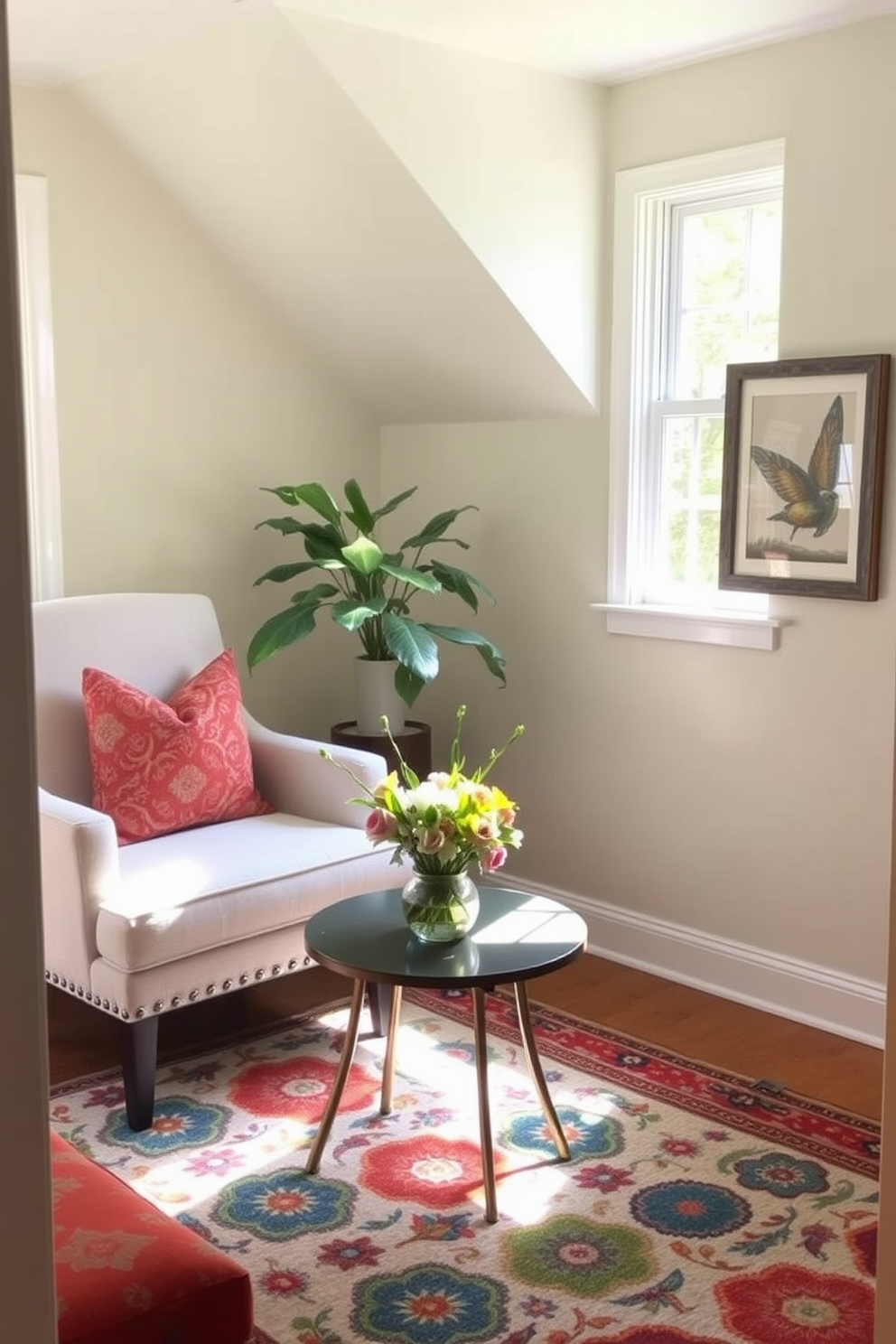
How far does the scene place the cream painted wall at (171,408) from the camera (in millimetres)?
3672

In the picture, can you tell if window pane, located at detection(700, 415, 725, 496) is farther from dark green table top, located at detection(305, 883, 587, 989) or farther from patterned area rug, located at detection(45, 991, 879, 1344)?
patterned area rug, located at detection(45, 991, 879, 1344)

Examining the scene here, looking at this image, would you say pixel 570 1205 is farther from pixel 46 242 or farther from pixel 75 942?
pixel 46 242

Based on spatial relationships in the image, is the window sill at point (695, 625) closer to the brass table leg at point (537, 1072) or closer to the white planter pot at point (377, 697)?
the white planter pot at point (377, 697)

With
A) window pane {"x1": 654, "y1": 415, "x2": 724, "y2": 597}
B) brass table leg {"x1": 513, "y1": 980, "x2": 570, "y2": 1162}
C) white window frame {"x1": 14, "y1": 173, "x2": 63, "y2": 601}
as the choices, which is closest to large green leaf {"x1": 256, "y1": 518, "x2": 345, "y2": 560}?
white window frame {"x1": 14, "y1": 173, "x2": 63, "y2": 601}

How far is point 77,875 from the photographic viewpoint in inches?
113

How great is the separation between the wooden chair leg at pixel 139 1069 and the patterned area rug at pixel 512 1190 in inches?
1.8

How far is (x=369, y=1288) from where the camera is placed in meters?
2.32

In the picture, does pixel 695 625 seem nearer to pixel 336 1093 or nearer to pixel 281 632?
pixel 281 632

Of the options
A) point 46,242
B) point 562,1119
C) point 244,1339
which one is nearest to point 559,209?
point 46,242

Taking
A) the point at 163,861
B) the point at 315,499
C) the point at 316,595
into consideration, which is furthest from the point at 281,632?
the point at 163,861

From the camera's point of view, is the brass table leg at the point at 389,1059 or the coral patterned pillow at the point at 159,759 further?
the coral patterned pillow at the point at 159,759

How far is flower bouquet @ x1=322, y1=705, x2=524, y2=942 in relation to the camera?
2604 millimetres

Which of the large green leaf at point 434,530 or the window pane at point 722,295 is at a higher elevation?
the window pane at point 722,295

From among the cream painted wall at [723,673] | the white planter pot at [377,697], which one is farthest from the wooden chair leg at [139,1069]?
the cream painted wall at [723,673]
